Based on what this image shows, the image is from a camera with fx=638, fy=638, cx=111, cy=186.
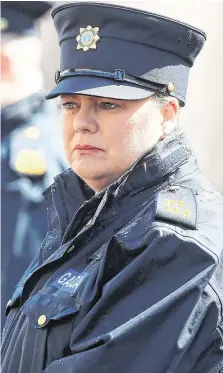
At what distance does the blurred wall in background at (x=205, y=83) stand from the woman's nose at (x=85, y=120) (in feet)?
4.67

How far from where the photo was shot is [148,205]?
1.56 meters

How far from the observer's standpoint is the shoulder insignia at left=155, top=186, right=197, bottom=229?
1.45 meters

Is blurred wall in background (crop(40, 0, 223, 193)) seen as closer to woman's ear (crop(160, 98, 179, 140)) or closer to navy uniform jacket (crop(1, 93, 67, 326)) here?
navy uniform jacket (crop(1, 93, 67, 326))

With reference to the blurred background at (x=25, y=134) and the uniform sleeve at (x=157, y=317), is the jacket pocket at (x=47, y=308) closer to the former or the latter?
the uniform sleeve at (x=157, y=317)

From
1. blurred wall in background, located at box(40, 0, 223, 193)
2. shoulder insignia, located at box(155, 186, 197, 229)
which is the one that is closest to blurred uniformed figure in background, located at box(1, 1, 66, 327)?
blurred wall in background, located at box(40, 0, 223, 193)

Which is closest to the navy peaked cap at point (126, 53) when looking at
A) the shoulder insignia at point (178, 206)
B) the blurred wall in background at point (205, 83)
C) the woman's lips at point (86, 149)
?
the woman's lips at point (86, 149)

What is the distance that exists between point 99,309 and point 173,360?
20cm

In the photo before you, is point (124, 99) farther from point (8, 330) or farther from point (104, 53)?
point (8, 330)

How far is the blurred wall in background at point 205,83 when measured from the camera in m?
2.93

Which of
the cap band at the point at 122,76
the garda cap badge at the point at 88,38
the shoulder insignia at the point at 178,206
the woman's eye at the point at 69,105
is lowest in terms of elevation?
the shoulder insignia at the point at 178,206

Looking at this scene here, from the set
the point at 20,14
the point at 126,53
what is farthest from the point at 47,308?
the point at 20,14

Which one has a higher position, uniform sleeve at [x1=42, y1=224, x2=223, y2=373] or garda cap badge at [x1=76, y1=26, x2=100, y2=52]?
garda cap badge at [x1=76, y1=26, x2=100, y2=52]

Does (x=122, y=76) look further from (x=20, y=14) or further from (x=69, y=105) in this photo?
(x=20, y=14)

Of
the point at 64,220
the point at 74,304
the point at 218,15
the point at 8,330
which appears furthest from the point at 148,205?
the point at 218,15
